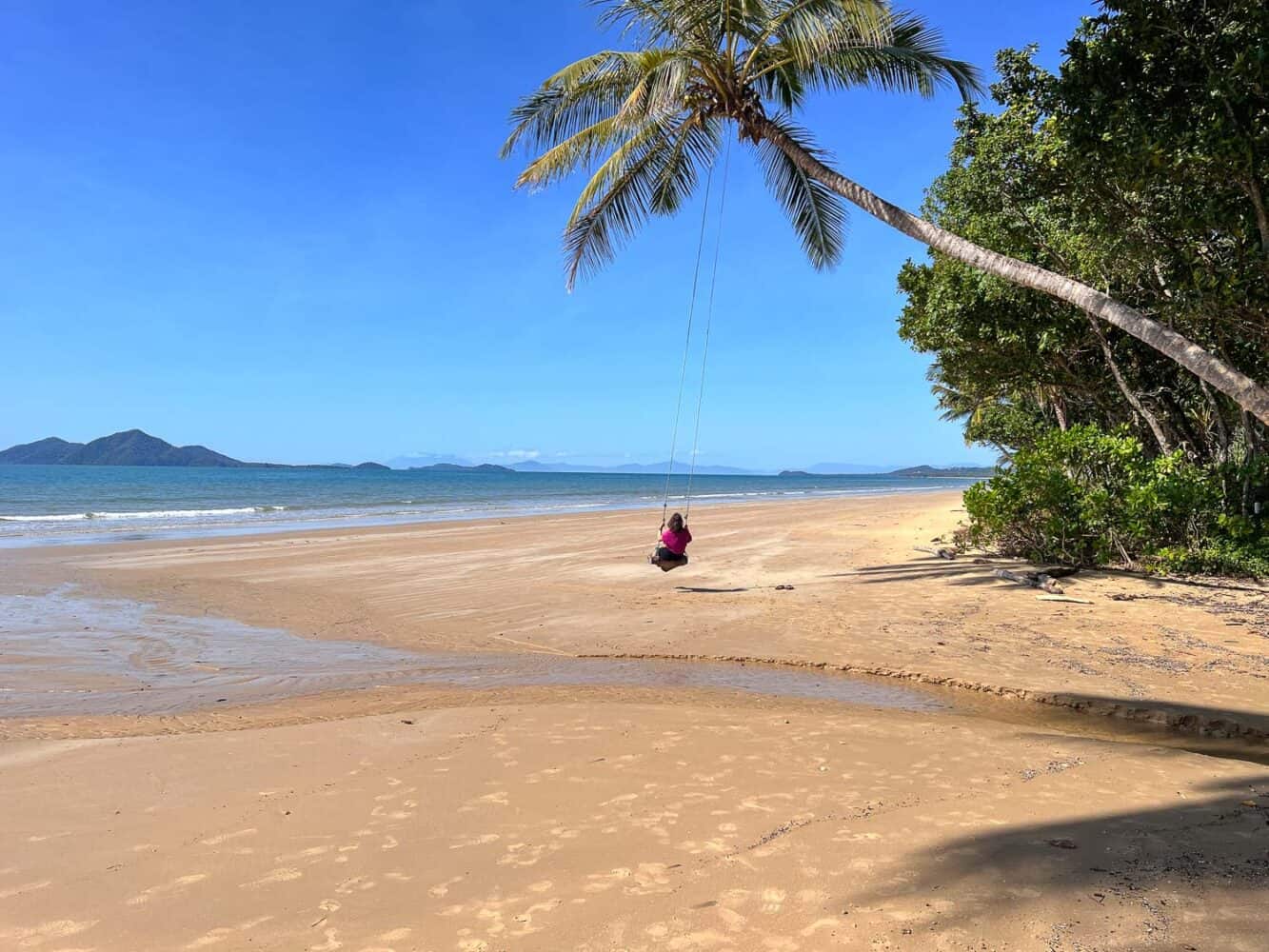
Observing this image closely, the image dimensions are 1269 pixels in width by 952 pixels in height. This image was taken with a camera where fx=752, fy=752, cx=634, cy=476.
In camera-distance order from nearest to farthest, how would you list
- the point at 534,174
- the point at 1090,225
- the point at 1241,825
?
the point at 1241,825 < the point at 1090,225 < the point at 534,174

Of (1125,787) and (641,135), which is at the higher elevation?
(641,135)

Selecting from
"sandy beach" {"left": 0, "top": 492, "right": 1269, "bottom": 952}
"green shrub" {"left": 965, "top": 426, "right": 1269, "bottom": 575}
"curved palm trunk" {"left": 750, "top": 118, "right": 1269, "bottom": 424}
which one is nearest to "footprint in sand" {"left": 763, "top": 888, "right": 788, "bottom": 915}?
"sandy beach" {"left": 0, "top": 492, "right": 1269, "bottom": 952}

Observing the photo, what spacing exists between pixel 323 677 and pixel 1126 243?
10.8 m

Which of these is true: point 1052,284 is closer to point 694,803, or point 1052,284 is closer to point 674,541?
point 674,541

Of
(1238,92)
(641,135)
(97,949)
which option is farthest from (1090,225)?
(97,949)

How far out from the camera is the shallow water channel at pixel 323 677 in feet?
18.6

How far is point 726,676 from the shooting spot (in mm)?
6746

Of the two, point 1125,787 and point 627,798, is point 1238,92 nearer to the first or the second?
point 1125,787

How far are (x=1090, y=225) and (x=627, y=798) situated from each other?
10036 millimetres

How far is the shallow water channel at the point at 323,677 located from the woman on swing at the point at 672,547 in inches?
148

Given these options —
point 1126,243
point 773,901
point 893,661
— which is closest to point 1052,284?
point 1126,243

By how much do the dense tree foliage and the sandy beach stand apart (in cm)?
348

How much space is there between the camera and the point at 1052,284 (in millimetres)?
7578

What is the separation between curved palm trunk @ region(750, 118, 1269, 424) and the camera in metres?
6.40
